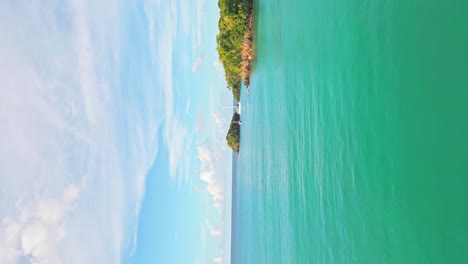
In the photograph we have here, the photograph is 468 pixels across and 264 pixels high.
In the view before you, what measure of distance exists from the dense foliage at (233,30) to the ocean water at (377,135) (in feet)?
76.4

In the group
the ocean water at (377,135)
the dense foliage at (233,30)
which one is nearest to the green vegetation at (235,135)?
the dense foliage at (233,30)

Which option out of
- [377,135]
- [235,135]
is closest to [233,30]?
[235,135]

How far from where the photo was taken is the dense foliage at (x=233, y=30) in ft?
154

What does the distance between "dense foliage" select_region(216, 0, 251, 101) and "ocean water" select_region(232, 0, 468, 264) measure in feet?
76.4

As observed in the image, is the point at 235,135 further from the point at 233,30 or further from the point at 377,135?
the point at 377,135

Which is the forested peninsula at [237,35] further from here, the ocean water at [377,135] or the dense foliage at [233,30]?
the ocean water at [377,135]

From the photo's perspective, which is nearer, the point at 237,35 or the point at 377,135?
the point at 377,135

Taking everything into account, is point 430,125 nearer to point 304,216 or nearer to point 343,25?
point 343,25

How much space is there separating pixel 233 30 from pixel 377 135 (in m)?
38.2

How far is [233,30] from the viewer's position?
4762 cm

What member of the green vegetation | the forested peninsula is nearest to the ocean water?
the forested peninsula

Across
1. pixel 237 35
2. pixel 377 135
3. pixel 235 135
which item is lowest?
pixel 377 135

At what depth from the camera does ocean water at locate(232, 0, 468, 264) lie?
9320 millimetres

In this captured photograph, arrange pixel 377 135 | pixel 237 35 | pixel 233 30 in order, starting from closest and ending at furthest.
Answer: pixel 377 135 < pixel 237 35 < pixel 233 30
